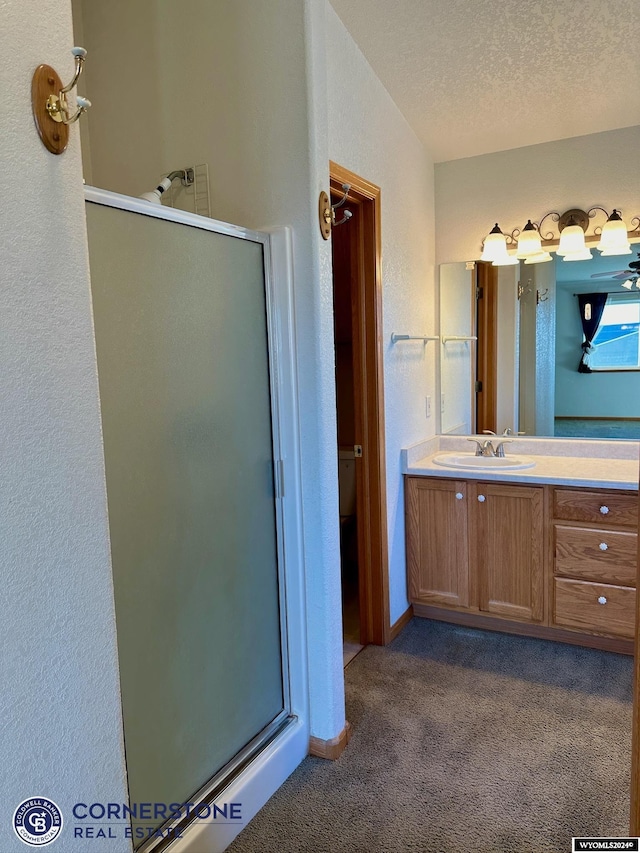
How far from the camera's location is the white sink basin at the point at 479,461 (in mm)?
2965

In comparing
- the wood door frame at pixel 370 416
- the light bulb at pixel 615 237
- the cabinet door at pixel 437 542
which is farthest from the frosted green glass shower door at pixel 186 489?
the light bulb at pixel 615 237

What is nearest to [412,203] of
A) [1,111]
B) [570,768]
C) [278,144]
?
[278,144]

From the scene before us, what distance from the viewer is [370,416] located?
8.77ft

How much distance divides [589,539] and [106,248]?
2.28 meters

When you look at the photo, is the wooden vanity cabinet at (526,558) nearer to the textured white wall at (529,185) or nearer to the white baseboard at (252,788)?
the white baseboard at (252,788)

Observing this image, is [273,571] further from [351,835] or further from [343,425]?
[343,425]

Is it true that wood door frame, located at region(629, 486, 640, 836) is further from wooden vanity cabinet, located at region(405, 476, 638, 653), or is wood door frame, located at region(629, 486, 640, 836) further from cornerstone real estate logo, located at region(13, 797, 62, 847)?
wooden vanity cabinet, located at region(405, 476, 638, 653)

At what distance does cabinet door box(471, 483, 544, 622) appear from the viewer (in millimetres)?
2697

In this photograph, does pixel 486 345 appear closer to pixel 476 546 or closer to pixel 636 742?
pixel 476 546

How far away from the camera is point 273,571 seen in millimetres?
1940

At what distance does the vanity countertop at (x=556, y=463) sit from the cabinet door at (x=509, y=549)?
3.1 inches

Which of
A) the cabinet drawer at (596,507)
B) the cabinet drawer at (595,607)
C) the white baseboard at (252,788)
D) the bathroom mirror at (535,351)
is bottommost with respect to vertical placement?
the white baseboard at (252,788)

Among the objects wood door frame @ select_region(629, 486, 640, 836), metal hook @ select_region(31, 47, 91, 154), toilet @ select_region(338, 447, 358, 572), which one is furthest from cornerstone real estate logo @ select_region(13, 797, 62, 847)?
toilet @ select_region(338, 447, 358, 572)

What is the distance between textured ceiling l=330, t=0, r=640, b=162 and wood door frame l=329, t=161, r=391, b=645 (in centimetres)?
51
